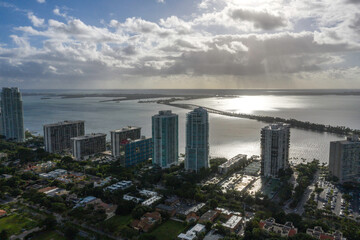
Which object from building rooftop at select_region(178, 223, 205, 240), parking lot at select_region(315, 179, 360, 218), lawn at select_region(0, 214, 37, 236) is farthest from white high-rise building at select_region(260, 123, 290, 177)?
lawn at select_region(0, 214, 37, 236)

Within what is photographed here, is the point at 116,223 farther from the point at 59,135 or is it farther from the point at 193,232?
the point at 59,135

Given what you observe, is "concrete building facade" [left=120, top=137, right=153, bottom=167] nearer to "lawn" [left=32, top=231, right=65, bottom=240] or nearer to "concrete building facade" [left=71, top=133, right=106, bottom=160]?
"concrete building facade" [left=71, top=133, right=106, bottom=160]

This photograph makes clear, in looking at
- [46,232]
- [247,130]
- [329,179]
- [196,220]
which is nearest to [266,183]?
[329,179]

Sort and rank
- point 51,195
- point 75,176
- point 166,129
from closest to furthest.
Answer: point 51,195 → point 75,176 → point 166,129

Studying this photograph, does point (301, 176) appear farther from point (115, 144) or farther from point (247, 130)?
point (247, 130)

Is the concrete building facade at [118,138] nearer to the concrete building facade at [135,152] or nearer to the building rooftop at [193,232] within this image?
the concrete building facade at [135,152]
